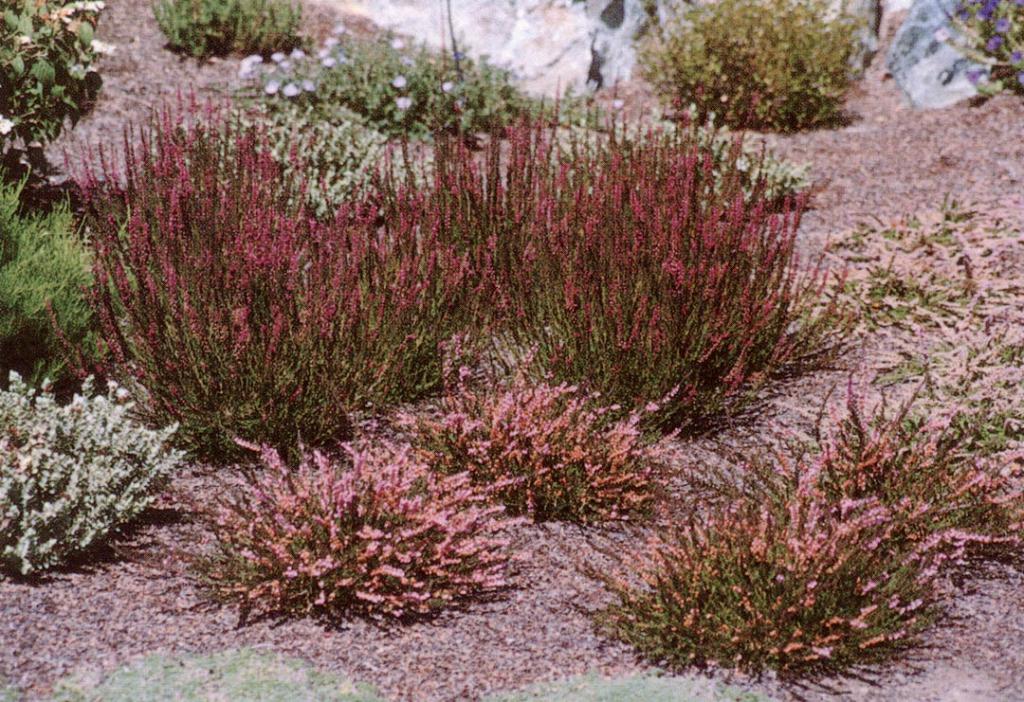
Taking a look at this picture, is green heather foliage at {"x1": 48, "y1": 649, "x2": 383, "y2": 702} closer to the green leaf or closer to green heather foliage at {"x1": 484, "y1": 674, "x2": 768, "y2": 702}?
green heather foliage at {"x1": 484, "y1": 674, "x2": 768, "y2": 702}

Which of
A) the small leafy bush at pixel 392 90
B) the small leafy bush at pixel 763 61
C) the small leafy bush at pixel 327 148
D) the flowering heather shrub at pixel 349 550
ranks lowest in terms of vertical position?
the flowering heather shrub at pixel 349 550

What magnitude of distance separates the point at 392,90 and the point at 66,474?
5.37 metres

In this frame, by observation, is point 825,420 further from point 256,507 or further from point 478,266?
point 256,507

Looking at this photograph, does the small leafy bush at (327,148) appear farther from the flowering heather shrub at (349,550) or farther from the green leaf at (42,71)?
the flowering heather shrub at (349,550)

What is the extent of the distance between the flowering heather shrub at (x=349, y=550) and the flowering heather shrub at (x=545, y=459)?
0.38m

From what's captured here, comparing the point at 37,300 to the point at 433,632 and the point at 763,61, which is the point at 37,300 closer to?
the point at 433,632

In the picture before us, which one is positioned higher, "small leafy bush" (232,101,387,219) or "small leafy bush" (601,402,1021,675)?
"small leafy bush" (232,101,387,219)

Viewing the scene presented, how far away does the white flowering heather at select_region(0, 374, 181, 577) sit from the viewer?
3385 millimetres

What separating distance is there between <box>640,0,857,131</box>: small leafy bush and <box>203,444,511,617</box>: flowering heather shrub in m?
5.64

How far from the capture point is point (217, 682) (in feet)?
9.92

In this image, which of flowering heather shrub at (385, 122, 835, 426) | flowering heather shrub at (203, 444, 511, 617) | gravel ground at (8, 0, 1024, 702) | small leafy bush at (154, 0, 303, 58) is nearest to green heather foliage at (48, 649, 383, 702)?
gravel ground at (8, 0, 1024, 702)

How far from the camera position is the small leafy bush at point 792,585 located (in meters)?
3.16

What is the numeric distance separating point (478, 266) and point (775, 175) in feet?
8.48

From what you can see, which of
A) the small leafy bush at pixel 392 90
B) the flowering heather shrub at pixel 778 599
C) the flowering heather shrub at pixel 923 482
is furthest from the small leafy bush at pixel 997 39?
the flowering heather shrub at pixel 778 599
